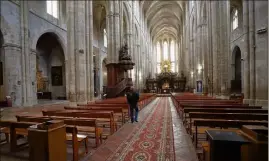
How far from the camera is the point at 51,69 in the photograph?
2322cm

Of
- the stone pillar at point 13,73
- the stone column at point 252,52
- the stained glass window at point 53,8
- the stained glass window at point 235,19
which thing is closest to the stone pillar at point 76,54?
the stone pillar at point 13,73

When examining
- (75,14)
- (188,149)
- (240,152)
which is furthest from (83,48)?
(240,152)

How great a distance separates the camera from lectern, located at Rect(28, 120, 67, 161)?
2.74 metres

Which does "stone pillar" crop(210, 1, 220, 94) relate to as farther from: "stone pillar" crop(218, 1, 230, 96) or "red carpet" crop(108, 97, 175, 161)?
"red carpet" crop(108, 97, 175, 161)

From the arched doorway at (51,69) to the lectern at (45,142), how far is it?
69.2 ft

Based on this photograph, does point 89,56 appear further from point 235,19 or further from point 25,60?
point 235,19

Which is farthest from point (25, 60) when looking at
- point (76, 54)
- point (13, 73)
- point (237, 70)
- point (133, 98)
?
point (237, 70)

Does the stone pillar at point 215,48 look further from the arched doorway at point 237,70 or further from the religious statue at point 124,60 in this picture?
the arched doorway at point 237,70

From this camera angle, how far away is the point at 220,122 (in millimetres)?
3963

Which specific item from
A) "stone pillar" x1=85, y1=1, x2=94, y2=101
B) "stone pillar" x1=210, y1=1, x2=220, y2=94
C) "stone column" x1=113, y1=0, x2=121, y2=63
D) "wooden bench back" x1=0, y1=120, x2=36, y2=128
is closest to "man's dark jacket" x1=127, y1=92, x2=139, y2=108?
"wooden bench back" x1=0, y1=120, x2=36, y2=128

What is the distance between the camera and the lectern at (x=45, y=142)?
2.74 metres

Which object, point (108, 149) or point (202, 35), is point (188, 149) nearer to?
point (108, 149)

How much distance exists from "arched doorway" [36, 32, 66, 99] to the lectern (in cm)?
2110

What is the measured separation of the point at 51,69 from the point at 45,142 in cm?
2262
